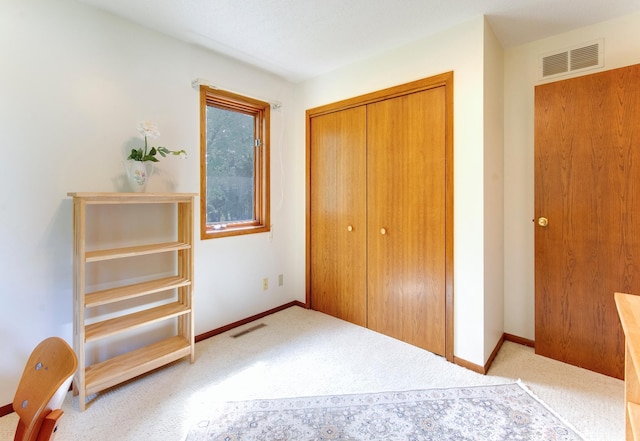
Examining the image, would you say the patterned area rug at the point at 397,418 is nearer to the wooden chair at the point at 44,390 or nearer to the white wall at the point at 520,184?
the white wall at the point at 520,184

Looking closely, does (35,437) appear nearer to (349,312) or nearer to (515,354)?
(349,312)

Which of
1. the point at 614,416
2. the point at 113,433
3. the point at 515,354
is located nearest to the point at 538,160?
the point at 515,354

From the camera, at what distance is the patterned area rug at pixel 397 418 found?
4.99ft

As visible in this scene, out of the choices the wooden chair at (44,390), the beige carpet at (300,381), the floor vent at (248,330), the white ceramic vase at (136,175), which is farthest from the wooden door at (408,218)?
the wooden chair at (44,390)

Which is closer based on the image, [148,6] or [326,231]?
[148,6]

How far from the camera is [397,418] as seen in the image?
5.39ft

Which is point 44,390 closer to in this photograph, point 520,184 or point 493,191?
point 493,191

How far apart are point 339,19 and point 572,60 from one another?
1.72 metres

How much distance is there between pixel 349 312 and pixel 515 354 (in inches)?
53.4

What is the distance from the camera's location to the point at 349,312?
2.92 metres

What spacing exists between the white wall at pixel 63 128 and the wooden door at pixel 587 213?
2.65 meters

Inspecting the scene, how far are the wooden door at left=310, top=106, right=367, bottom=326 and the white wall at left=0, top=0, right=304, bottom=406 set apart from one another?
1.10 meters

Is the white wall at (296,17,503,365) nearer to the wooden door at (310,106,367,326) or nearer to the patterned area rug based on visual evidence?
the patterned area rug

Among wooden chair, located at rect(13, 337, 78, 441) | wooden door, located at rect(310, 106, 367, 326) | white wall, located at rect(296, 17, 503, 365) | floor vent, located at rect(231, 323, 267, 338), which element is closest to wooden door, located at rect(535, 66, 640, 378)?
white wall, located at rect(296, 17, 503, 365)
